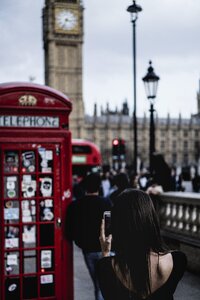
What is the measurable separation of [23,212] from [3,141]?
701 mm

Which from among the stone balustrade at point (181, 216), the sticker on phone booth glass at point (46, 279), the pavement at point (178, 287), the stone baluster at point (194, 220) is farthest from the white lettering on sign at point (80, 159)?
the sticker on phone booth glass at point (46, 279)

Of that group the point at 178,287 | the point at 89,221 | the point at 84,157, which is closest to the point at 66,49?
the point at 84,157

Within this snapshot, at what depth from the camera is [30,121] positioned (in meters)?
4.73

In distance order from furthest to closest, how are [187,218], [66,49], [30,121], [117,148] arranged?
[66,49], [117,148], [187,218], [30,121]

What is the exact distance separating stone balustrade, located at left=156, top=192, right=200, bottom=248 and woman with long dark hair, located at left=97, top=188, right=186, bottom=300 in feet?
15.3

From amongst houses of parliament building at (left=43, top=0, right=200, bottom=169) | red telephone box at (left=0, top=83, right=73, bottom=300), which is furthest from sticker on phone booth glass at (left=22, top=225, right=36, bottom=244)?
houses of parliament building at (left=43, top=0, right=200, bottom=169)

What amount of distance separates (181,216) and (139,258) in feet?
17.8

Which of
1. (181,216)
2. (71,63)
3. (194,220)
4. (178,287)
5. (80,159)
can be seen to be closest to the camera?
(178,287)

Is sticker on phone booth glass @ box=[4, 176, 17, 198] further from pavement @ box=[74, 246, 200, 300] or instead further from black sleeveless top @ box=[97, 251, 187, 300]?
black sleeveless top @ box=[97, 251, 187, 300]

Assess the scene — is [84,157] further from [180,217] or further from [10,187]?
[10,187]

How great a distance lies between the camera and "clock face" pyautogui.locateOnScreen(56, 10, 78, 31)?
76062mm

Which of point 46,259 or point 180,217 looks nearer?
point 46,259

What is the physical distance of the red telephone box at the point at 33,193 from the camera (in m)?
4.61

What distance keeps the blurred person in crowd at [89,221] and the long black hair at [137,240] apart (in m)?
2.44
